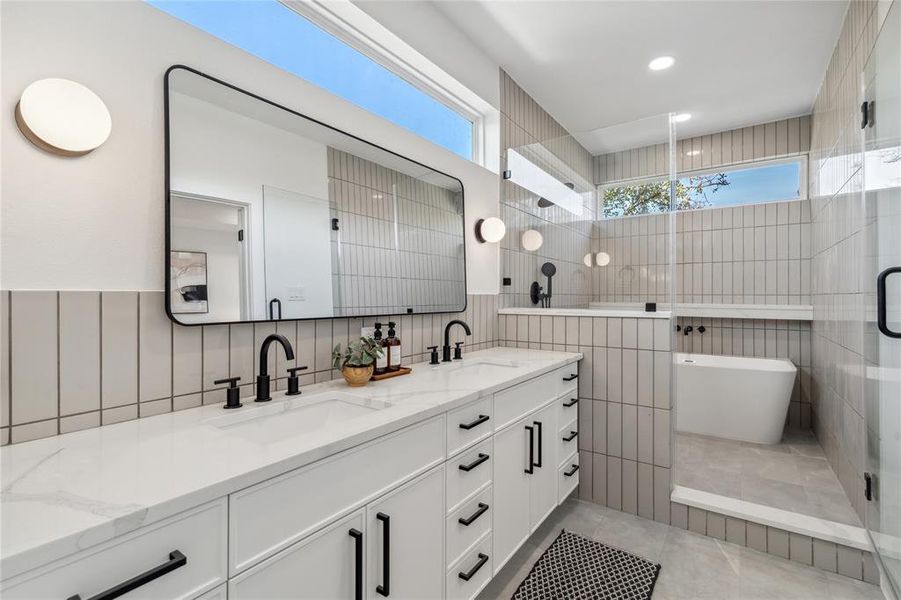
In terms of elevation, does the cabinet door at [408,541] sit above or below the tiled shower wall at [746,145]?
below

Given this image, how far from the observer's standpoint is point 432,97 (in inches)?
98.5

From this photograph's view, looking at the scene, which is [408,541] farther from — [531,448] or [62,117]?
[62,117]

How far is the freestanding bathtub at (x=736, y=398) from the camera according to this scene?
305cm

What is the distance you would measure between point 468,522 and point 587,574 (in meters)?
0.78

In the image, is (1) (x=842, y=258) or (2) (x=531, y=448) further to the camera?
(1) (x=842, y=258)

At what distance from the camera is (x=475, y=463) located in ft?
4.69

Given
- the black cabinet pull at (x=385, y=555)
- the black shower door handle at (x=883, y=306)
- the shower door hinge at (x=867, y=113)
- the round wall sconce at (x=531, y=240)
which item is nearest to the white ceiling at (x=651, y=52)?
the round wall sconce at (x=531, y=240)

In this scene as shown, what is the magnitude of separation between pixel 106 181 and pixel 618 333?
227 centimetres

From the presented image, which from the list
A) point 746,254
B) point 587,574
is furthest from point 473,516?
point 746,254

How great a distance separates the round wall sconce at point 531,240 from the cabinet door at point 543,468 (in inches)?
47.2

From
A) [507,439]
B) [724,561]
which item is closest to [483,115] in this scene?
[507,439]

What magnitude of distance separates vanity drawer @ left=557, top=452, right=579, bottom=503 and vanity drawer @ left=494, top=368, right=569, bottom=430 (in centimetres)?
42

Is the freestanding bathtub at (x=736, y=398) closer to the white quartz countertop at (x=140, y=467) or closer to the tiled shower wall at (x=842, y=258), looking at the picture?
the tiled shower wall at (x=842, y=258)

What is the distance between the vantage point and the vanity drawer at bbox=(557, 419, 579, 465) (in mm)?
2143
